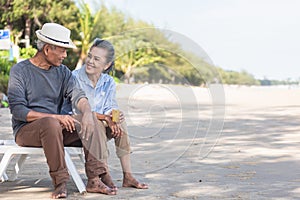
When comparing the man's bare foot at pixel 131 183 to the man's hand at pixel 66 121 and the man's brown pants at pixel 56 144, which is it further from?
the man's hand at pixel 66 121

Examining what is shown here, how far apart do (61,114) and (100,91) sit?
1.19ft

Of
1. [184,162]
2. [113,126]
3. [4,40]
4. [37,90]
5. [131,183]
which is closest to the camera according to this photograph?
[37,90]

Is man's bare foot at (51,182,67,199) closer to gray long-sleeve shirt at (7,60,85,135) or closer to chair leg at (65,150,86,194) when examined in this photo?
chair leg at (65,150,86,194)

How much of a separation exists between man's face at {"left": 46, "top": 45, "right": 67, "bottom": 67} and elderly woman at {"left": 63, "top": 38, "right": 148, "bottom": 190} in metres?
0.37

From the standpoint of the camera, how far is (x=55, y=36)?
4500mm

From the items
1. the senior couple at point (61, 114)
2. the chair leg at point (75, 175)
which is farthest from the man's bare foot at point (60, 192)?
the chair leg at point (75, 175)

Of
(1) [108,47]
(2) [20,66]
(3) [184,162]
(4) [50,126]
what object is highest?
(1) [108,47]

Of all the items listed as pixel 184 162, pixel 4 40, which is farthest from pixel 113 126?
pixel 4 40

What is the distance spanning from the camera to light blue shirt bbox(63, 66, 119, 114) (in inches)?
191

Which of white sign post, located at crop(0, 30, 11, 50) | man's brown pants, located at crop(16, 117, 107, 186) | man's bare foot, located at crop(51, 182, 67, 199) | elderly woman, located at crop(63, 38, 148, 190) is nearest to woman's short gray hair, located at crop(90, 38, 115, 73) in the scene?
elderly woman, located at crop(63, 38, 148, 190)

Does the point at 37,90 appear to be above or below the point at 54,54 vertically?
below

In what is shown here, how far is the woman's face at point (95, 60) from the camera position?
15.9 feet

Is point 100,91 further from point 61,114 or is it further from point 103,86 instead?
point 61,114

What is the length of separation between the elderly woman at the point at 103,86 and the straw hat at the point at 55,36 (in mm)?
355
